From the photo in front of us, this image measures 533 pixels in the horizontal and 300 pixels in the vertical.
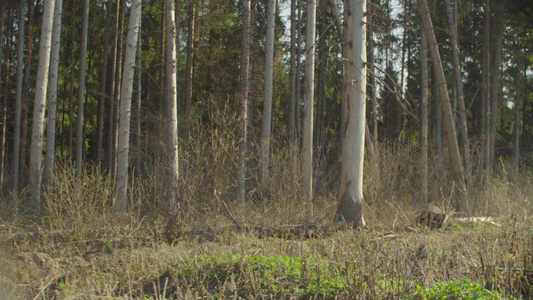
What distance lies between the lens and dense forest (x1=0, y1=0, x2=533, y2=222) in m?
10.7

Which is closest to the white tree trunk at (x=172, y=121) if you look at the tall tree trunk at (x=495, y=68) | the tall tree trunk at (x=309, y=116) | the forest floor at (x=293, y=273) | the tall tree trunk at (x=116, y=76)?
the forest floor at (x=293, y=273)

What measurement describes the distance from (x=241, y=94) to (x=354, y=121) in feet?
15.7

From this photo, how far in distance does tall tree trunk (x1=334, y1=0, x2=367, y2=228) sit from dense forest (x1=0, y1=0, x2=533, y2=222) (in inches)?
5.1

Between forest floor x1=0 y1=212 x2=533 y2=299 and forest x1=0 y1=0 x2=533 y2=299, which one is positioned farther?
forest x1=0 y1=0 x2=533 y2=299

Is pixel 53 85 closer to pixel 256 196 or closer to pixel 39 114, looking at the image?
pixel 39 114

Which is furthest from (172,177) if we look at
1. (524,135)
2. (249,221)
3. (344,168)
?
(524,135)

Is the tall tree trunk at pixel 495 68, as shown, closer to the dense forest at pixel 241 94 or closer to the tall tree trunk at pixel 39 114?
the dense forest at pixel 241 94

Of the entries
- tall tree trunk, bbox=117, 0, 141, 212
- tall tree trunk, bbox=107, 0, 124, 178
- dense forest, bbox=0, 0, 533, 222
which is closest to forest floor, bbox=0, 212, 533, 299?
dense forest, bbox=0, 0, 533, 222

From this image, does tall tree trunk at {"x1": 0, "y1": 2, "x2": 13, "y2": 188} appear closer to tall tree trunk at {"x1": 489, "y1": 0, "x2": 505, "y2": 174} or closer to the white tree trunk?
the white tree trunk

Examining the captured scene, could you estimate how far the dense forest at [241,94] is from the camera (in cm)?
1073

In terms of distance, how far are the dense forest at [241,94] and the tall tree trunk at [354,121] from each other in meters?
0.13

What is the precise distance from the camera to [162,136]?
15.8 m

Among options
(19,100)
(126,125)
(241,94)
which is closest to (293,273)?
(126,125)

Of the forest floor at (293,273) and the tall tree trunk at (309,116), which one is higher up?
the tall tree trunk at (309,116)
